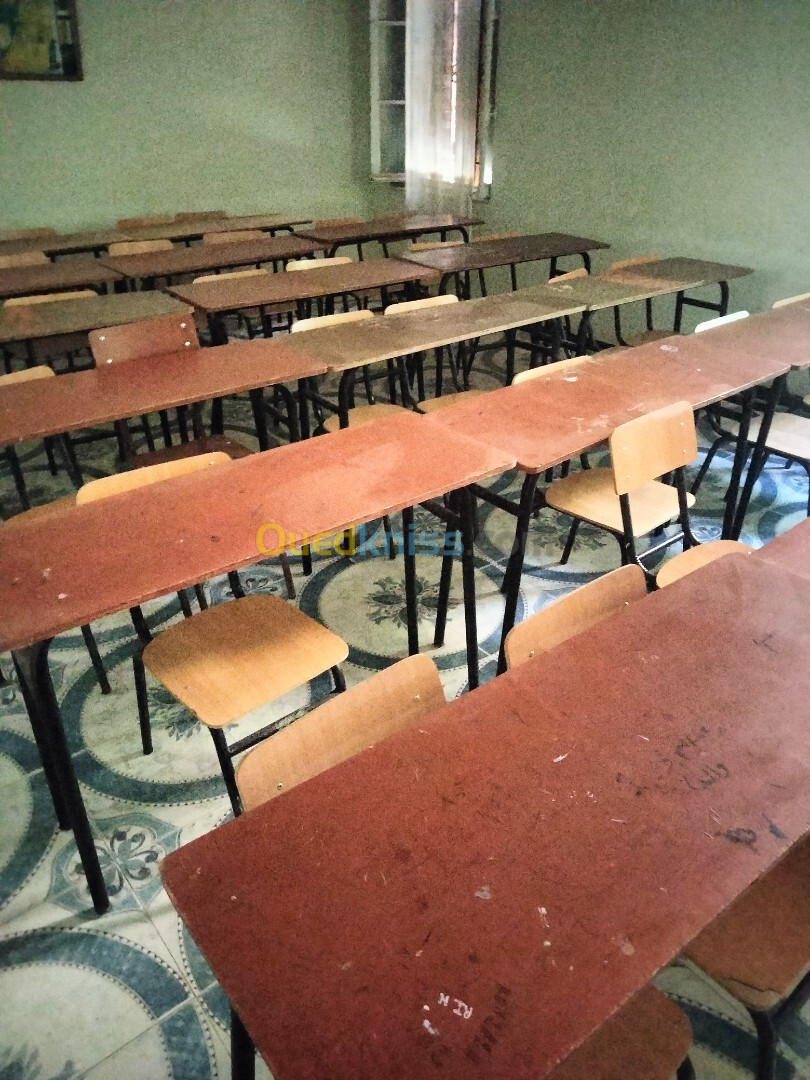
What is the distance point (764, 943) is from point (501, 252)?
381cm

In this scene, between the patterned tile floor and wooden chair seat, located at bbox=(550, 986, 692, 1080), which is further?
Answer: the patterned tile floor

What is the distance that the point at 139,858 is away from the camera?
5.66 ft

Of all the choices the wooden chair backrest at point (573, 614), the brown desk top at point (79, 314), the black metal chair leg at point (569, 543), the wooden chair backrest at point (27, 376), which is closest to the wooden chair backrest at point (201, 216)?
the brown desk top at point (79, 314)

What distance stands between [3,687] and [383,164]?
215 inches

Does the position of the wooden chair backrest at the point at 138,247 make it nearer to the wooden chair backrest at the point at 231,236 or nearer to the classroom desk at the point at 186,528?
the wooden chair backrest at the point at 231,236

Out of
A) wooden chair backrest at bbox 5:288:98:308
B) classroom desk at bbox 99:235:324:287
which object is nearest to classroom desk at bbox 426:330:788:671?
wooden chair backrest at bbox 5:288:98:308

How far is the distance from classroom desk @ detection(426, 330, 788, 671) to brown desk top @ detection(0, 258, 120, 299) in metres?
2.42

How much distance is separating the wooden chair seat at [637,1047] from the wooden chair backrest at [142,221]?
5325mm

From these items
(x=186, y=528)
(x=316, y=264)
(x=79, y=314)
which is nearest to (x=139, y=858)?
(x=186, y=528)

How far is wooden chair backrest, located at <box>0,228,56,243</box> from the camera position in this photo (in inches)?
185

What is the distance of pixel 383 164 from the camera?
20.4ft

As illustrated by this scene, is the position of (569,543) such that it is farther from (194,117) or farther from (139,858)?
(194,117)

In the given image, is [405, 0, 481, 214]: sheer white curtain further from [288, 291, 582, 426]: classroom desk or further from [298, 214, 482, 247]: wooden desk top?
[288, 291, 582, 426]: classroom desk

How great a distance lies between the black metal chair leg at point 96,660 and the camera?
6.89 ft
